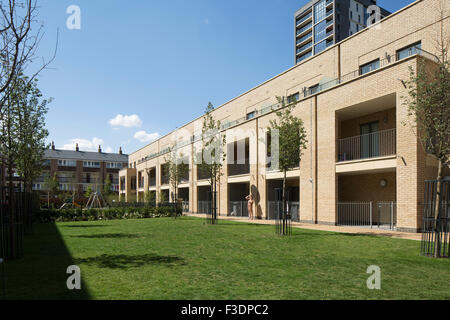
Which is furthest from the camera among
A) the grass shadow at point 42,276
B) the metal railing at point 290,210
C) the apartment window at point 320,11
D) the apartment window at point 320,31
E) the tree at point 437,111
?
the apartment window at point 320,11

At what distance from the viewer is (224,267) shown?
691 centimetres

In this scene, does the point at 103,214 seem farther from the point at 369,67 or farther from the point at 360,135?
the point at 369,67

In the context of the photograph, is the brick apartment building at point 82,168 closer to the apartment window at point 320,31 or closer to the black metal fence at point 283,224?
the apartment window at point 320,31

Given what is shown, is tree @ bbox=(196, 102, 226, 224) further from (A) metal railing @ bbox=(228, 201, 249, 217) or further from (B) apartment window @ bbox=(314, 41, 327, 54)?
(B) apartment window @ bbox=(314, 41, 327, 54)

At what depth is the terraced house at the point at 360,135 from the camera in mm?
13836

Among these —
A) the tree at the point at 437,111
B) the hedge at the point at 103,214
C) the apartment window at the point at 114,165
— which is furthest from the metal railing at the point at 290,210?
the apartment window at the point at 114,165

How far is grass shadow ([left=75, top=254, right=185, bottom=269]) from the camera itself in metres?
7.12

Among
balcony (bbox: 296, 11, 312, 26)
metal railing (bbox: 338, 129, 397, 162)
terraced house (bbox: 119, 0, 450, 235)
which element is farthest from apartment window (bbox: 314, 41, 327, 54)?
metal railing (bbox: 338, 129, 397, 162)

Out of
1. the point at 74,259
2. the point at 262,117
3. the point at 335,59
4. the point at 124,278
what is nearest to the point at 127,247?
the point at 74,259

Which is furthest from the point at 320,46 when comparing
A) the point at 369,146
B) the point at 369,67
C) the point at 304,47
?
the point at 369,146

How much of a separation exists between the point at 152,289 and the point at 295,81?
21.9m

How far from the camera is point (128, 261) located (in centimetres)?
758

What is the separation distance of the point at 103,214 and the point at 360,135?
710 inches

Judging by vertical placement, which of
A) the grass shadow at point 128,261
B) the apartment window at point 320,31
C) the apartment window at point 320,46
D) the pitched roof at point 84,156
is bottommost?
the grass shadow at point 128,261
